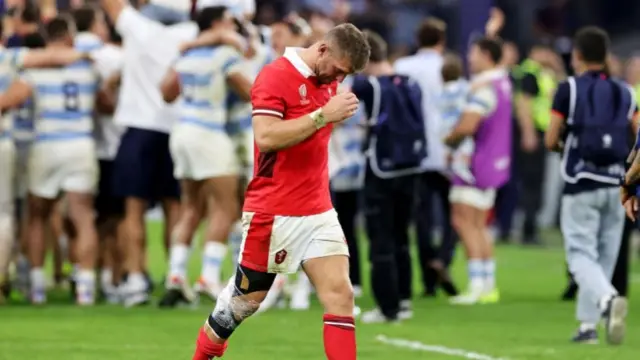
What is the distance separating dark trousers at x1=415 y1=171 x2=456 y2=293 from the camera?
1608 centimetres

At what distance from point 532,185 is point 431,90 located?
8.33 m

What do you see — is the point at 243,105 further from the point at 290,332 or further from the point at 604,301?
the point at 604,301

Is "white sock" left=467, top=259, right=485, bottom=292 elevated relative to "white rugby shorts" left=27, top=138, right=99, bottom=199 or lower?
lower

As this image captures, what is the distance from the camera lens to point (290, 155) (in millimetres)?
8953

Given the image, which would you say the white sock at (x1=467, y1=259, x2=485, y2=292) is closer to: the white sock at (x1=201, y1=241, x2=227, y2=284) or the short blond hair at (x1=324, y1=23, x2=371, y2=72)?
the white sock at (x1=201, y1=241, x2=227, y2=284)

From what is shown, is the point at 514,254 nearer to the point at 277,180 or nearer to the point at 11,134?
the point at 11,134

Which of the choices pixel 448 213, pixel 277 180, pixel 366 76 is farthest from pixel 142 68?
pixel 277 180

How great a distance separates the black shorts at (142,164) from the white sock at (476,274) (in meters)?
2.99

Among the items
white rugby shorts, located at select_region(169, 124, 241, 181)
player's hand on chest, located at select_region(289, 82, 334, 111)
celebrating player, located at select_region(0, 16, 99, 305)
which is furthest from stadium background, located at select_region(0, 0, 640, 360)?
player's hand on chest, located at select_region(289, 82, 334, 111)

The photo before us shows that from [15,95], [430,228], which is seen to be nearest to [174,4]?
[15,95]

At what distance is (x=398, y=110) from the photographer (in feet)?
43.6

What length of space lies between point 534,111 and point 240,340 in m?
12.4

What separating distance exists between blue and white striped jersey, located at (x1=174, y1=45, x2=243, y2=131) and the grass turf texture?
65.6 inches

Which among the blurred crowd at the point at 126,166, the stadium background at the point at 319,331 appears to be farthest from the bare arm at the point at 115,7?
the stadium background at the point at 319,331
